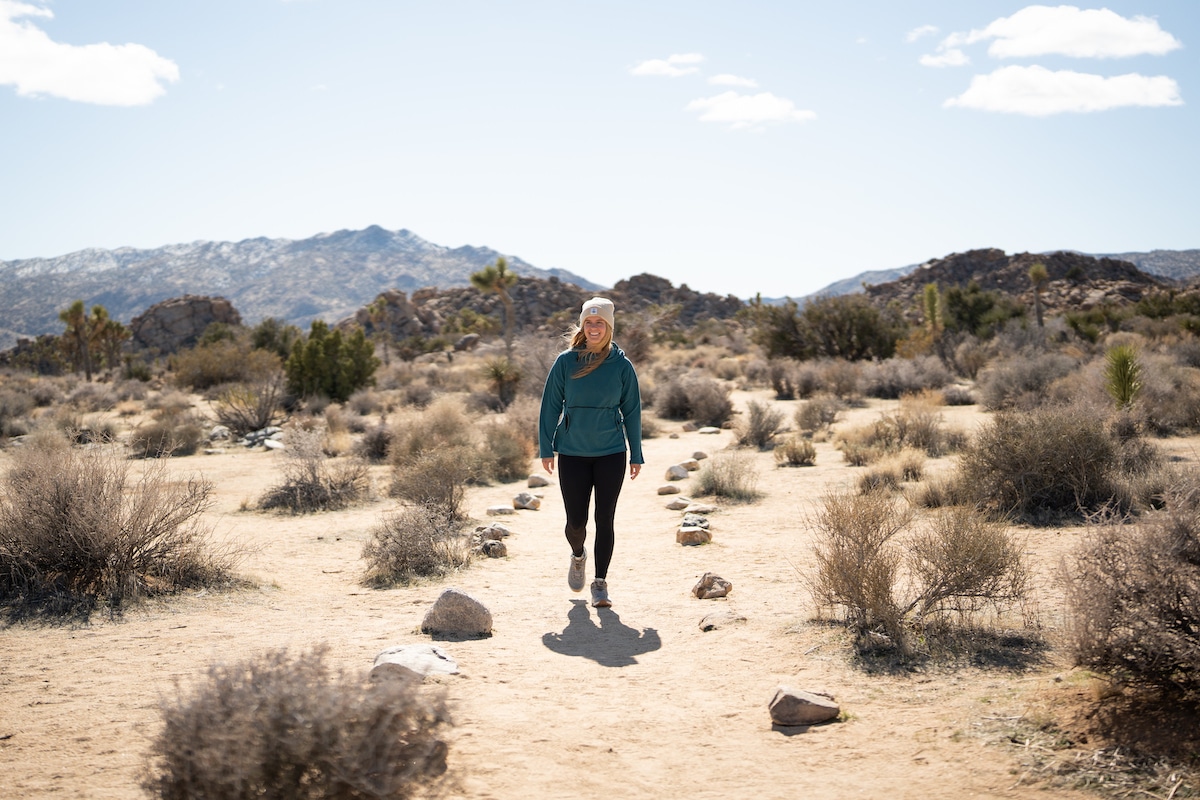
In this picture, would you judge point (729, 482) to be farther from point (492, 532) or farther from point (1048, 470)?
point (1048, 470)

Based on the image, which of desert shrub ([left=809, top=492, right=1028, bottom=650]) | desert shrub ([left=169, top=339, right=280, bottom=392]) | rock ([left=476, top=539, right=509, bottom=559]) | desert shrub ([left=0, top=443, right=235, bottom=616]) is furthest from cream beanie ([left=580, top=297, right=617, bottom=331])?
desert shrub ([left=169, top=339, right=280, bottom=392])

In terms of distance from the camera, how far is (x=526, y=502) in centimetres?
1160

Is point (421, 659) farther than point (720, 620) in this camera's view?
No

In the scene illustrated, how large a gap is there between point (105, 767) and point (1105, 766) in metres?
4.31

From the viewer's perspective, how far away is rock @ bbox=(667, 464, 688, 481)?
13336 mm

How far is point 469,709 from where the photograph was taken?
14.5ft

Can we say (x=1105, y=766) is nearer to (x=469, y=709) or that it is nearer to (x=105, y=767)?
(x=469, y=709)

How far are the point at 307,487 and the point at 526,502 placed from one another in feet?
10.0

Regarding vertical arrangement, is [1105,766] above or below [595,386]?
below

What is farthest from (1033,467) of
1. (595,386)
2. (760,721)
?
(760,721)

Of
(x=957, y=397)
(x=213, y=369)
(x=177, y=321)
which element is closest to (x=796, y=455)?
(x=957, y=397)

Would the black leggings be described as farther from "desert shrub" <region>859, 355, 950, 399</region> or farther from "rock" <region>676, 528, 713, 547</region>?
"desert shrub" <region>859, 355, 950, 399</region>

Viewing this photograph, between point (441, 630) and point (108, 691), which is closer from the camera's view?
point (108, 691)

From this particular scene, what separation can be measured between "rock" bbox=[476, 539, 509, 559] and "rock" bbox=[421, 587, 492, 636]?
8.74 feet
